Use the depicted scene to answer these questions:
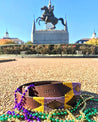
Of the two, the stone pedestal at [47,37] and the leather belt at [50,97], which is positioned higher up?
the stone pedestal at [47,37]

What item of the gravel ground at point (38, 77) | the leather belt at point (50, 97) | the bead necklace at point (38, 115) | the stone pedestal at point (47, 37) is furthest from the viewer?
the stone pedestal at point (47, 37)

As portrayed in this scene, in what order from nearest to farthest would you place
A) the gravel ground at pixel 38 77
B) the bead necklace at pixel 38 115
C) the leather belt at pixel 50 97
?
the bead necklace at pixel 38 115
the leather belt at pixel 50 97
the gravel ground at pixel 38 77

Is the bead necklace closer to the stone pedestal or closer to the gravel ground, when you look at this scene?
the gravel ground

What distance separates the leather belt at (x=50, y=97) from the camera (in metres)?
1.94

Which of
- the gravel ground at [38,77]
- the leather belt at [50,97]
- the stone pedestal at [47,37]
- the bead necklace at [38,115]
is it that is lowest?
the gravel ground at [38,77]

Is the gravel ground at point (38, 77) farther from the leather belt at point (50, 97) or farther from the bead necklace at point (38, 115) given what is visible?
the leather belt at point (50, 97)

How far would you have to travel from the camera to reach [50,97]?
1.95m

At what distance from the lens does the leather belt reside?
6.36 feet

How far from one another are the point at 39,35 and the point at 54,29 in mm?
4848

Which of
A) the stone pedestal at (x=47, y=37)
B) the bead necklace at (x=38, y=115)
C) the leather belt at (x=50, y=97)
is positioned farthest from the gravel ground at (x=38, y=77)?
the stone pedestal at (x=47, y=37)

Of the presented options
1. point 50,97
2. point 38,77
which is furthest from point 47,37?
point 50,97

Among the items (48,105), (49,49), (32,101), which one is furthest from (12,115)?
(49,49)

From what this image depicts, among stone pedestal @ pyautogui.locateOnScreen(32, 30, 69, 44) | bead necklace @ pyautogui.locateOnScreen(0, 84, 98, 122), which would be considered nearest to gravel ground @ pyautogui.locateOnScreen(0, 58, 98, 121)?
bead necklace @ pyautogui.locateOnScreen(0, 84, 98, 122)

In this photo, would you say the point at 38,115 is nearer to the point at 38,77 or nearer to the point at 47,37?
the point at 38,77
